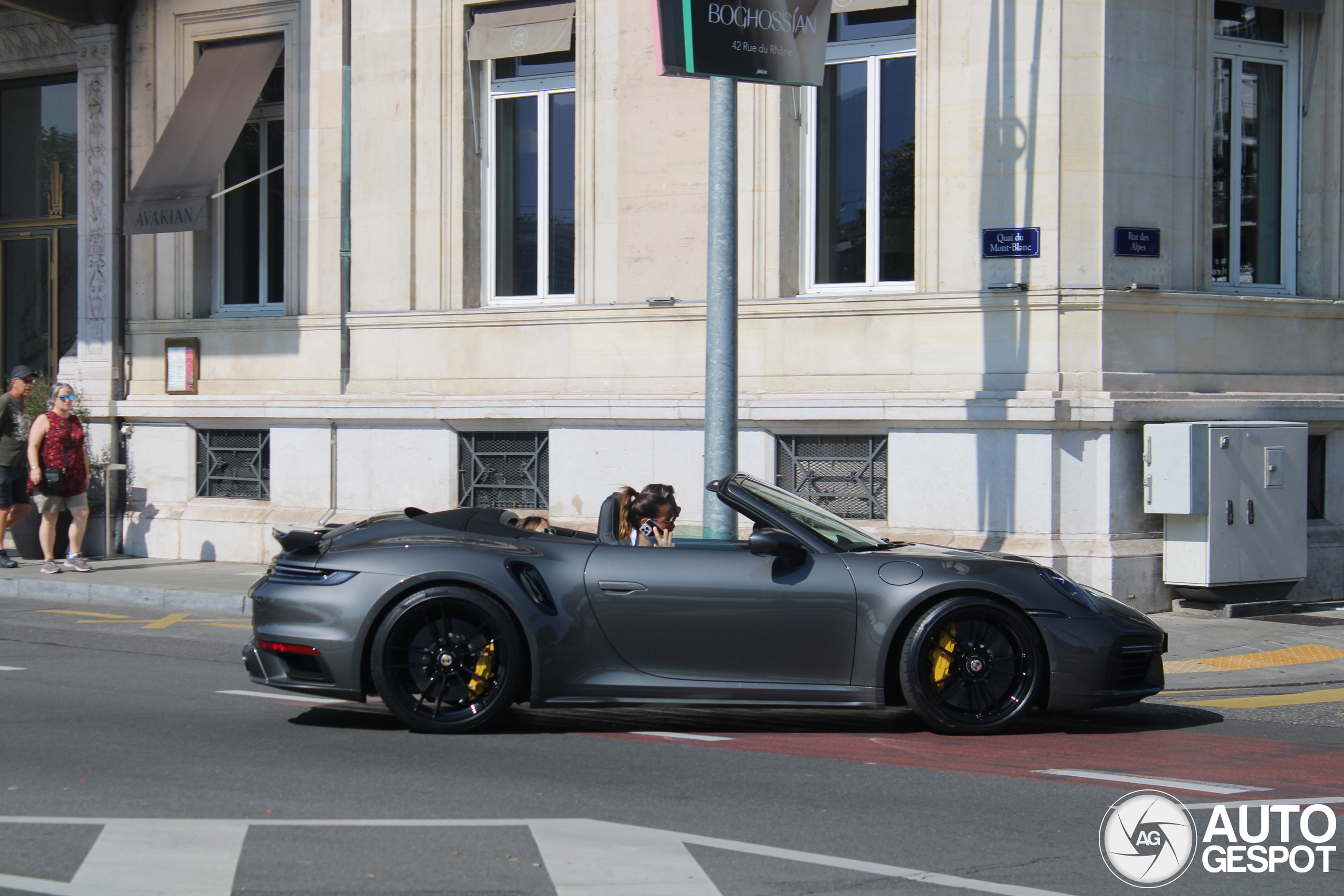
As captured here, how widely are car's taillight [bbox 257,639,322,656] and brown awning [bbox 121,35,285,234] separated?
934cm

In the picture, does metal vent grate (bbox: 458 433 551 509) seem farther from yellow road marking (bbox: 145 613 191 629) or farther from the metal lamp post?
the metal lamp post

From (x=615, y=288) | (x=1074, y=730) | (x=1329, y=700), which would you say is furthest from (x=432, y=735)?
(x=615, y=288)

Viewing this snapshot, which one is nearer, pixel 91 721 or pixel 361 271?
pixel 91 721

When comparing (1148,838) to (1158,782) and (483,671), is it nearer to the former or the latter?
(1158,782)

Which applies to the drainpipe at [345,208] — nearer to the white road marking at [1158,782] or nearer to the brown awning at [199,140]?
the brown awning at [199,140]

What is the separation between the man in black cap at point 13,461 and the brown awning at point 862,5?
8762 millimetres

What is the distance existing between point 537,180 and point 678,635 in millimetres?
8466

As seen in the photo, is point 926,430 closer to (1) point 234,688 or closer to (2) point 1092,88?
(2) point 1092,88

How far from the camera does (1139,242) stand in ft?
37.4

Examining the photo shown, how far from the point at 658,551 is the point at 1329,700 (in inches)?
171

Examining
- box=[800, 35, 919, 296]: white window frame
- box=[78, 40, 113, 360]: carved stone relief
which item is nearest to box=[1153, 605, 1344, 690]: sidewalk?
box=[800, 35, 919, 296]: white window frame

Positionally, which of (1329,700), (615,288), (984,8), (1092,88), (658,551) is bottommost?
(1329,700)

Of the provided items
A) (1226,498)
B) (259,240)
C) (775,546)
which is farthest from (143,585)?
(1226,498)

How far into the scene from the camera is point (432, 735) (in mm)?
6488
